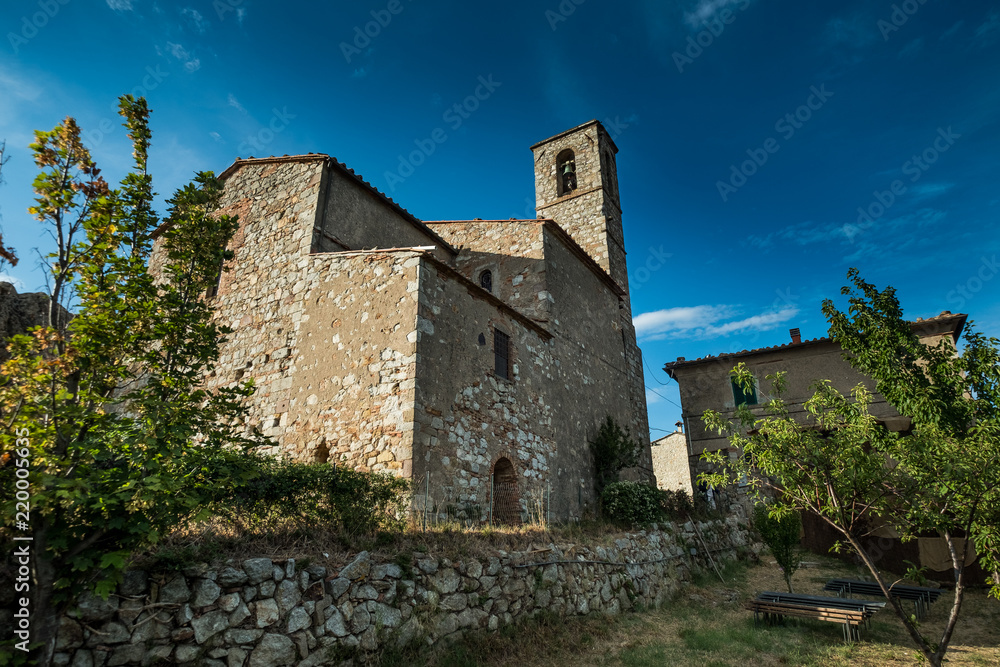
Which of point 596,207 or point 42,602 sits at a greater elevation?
point 596,207

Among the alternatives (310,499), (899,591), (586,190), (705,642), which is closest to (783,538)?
(899,591)

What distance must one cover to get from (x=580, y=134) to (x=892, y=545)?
1704 centimetres

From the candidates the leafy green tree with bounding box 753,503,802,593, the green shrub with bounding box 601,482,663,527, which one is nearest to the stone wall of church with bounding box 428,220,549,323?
the green shrub with bounding box 601,482,663,527

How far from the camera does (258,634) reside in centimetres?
495

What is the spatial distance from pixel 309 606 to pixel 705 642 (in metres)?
5.94

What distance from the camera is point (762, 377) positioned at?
19859mm

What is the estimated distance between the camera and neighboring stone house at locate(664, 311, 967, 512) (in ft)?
58.2

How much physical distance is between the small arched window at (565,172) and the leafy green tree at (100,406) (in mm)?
17779

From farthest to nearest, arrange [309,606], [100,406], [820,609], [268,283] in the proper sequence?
[268,283]
[820,609]
[309,606]
[100,406]

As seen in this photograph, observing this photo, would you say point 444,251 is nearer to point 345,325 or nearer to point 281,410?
point 345,325

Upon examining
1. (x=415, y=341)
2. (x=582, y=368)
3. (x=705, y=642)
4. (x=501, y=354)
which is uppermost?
(x=582, y=368)

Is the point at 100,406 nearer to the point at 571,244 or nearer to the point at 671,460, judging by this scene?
the point at 571,244

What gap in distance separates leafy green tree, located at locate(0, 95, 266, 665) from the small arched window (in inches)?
700

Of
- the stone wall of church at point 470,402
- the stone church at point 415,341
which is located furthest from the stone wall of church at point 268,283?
the stone wall of church at point 470,402
